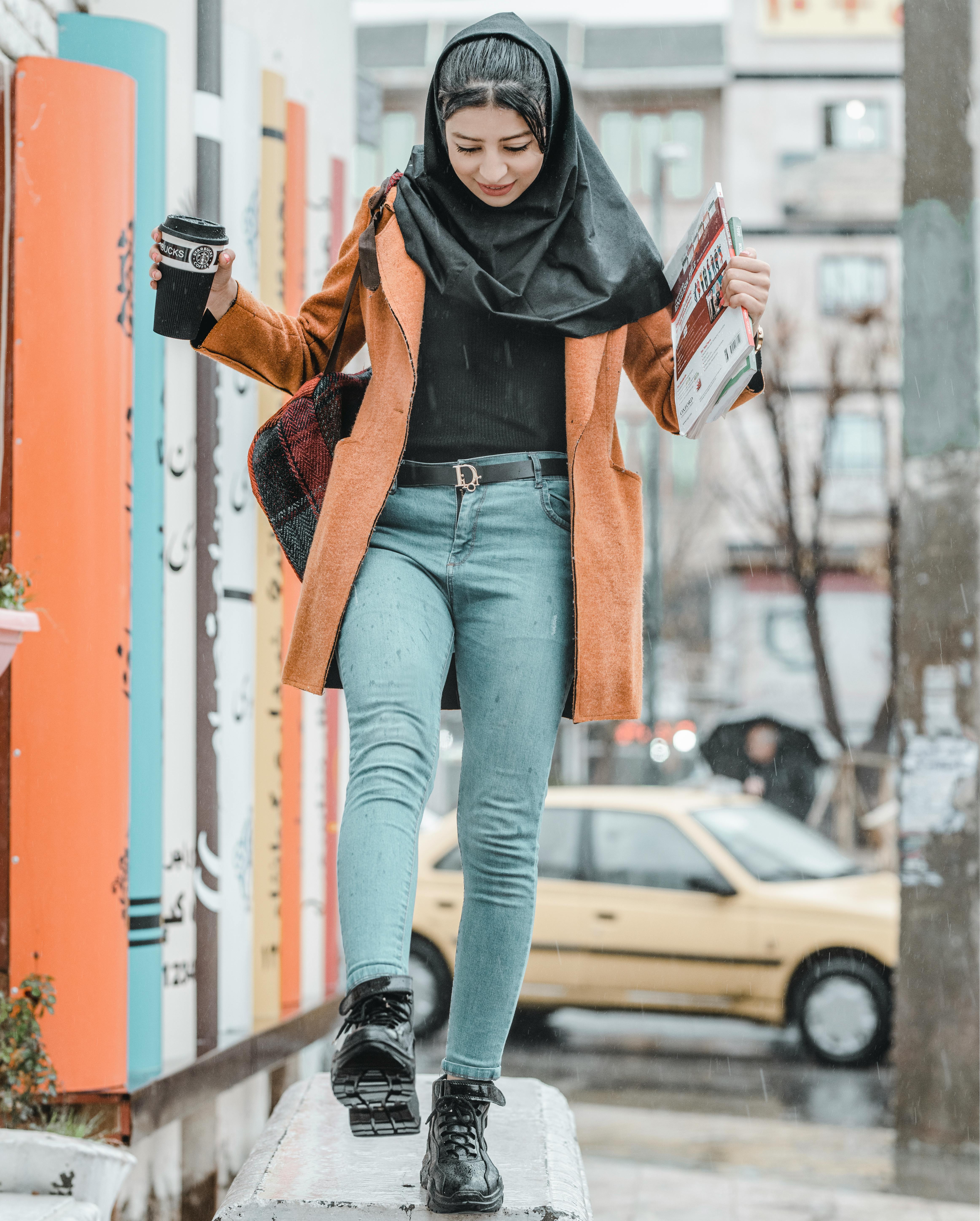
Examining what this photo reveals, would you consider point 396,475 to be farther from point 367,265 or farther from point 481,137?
point 481,137

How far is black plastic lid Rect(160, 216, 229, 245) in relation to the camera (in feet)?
7.32

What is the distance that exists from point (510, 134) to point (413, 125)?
3083 centimetres

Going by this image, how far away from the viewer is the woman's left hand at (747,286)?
219 cm

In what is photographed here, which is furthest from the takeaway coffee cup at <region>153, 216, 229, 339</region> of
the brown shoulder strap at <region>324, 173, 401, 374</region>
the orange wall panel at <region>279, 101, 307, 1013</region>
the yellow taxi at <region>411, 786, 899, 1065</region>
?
the yellow taxi at <region>411, 786, 899, 1065</region>

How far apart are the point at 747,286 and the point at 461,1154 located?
1.45m

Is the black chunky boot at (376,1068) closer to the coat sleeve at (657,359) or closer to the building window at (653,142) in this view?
the coat sleeve at (657,359)

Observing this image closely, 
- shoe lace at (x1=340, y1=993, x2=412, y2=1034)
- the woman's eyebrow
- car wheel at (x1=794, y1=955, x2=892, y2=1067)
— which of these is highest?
the woman's eyebrow

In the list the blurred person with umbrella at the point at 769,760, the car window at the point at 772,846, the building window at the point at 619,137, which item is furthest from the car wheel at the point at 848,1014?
the building window at the point at 619,137

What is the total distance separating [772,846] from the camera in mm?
8805

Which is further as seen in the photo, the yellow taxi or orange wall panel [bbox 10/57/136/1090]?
the yellow taxi

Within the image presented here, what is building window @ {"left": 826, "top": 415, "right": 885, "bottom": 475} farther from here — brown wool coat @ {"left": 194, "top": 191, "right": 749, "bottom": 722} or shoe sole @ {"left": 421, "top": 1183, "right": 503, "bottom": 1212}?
shoe sole @ {"left": 421, "top": 1183, "right": 503, "bottom": 1212}

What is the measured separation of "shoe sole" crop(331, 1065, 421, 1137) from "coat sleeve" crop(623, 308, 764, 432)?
125 cm

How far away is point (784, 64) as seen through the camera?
31.5 m

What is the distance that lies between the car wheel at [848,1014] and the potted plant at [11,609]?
596cm
